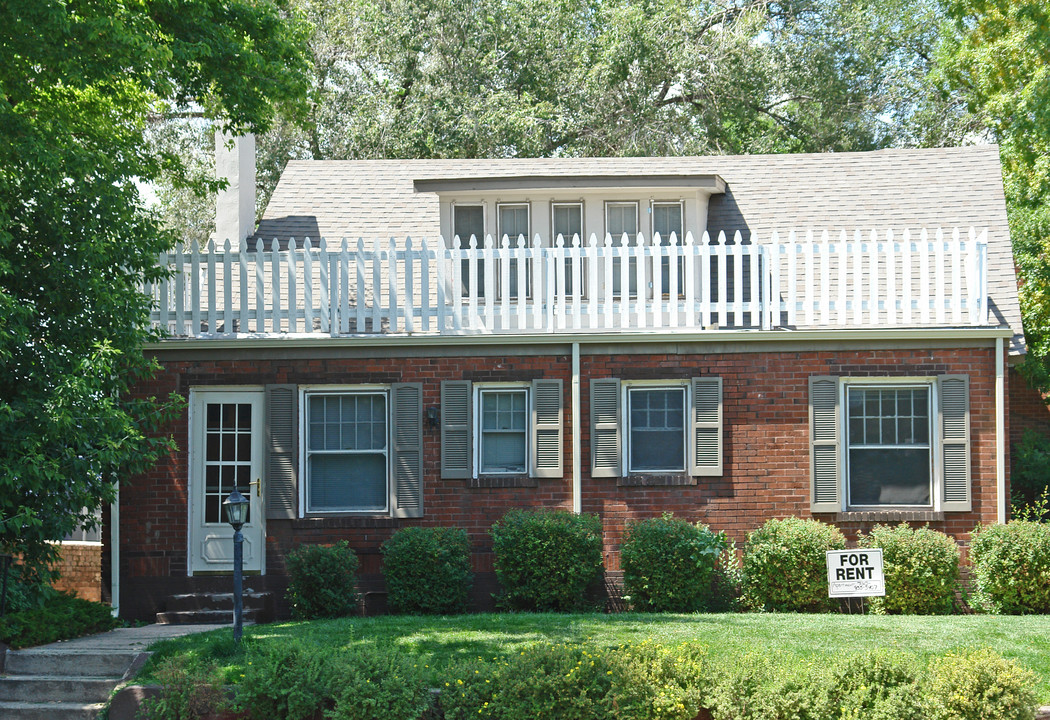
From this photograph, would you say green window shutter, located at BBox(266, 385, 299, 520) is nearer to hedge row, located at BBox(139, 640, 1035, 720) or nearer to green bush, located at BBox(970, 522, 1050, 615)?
hedge row, located at BBox(139, 640, 1035, 720)

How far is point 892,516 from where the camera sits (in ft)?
39.6

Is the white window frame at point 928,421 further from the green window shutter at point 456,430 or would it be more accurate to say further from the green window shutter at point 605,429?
the green window shutter at point 456,430

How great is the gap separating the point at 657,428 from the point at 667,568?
171 cm

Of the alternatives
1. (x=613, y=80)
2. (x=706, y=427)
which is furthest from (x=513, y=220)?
(x=613, y=80)

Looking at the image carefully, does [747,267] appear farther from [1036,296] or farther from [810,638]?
[810,638]

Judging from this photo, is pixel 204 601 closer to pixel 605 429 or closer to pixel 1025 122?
pixel 605 429

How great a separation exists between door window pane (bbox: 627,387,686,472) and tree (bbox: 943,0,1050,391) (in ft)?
19.6

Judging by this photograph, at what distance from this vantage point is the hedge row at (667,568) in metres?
11.4

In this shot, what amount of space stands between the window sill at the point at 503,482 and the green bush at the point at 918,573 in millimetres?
3828

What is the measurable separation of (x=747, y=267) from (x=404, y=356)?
4871mm

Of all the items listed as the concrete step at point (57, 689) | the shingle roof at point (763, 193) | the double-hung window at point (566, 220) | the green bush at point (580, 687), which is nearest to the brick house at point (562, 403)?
the double-hung window at point (566, 220)

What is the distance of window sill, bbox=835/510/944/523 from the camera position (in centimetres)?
1202

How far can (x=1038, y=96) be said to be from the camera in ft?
48.5

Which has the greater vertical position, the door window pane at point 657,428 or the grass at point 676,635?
the door window pane at point 657,428
